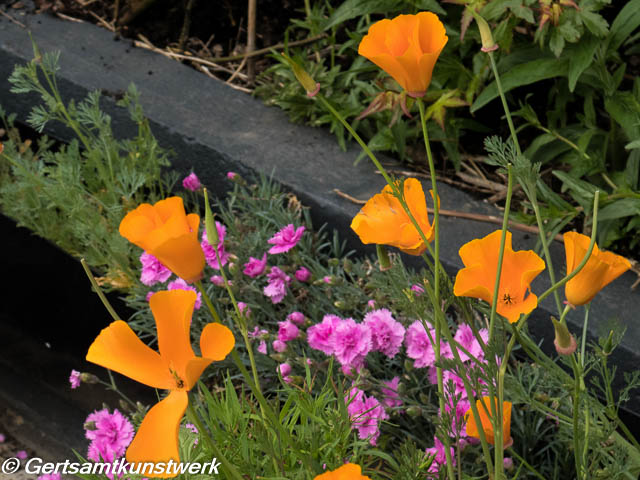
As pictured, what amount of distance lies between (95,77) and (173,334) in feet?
6.44

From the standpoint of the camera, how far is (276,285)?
168cm

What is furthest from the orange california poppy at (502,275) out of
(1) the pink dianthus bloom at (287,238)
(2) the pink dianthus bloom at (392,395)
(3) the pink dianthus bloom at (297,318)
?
(1) the pink dianthus bloom at (287,238)

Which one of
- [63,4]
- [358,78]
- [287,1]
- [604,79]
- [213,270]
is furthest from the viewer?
[63,4]

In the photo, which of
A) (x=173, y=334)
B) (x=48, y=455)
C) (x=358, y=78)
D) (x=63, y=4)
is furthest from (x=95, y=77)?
(x=173, y=334)

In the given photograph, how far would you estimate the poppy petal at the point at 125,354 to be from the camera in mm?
765

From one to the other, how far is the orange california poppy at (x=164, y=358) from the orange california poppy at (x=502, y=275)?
278 millimetres

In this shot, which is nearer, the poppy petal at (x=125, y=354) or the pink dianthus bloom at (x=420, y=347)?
the poppy petal at (x=125, y=354)

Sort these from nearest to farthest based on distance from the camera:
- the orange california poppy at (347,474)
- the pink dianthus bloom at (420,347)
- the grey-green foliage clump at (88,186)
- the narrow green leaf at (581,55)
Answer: the orange california poppy at (347,474)
the pink dianthus bloom at (420,347)
the narrow green leaf at (581,55)
the grey-green foliage clump at (88,186)

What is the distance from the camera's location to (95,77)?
252 cm

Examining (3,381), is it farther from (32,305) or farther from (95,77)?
(95,77)

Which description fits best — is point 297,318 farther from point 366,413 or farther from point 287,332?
point 366,413

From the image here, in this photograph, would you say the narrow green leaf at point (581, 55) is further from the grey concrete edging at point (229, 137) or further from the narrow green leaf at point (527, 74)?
the grey concrete edging at point (229, 137)

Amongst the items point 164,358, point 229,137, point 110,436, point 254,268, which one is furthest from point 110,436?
point 229,137

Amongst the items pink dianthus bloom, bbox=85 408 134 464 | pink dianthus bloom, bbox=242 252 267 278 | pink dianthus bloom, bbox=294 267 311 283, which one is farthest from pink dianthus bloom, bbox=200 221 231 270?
pink dianthus bloom, bbox=85 408 134 464
